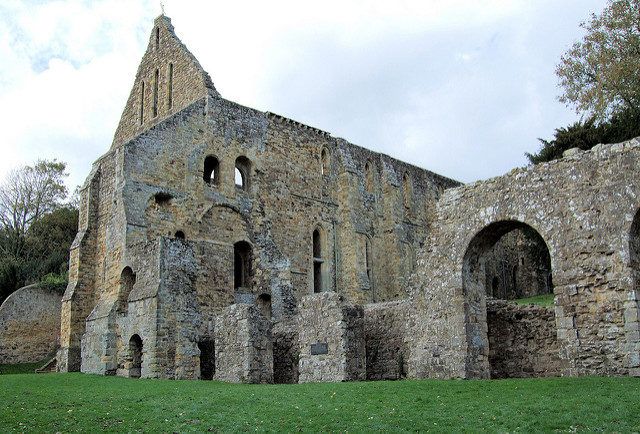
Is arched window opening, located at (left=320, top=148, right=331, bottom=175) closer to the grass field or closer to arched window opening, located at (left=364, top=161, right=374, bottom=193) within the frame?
arched window opening, located at (left=364, top=161, right=374, bottom=193)

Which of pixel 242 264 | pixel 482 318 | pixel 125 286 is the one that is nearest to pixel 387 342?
pixel 482 318

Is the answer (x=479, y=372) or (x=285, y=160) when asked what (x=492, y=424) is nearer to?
(x=479, y=372)

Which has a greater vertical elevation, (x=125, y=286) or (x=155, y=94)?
(x=155, y=94)

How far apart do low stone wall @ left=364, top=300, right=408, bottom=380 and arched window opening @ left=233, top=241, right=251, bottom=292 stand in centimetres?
884

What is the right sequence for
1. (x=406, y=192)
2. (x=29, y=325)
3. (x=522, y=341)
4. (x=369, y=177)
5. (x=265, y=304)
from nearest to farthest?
(x=522, y=341)
(x=265, y=304)
(x=29, y=325)
(x=369, y=177)
(x=406, y=192)

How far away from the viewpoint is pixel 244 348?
17938 millimetres

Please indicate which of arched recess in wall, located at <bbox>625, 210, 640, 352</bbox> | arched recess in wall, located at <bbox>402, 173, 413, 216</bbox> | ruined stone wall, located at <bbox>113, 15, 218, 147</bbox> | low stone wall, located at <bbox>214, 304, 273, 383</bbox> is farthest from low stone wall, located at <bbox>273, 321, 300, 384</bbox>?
arched recess in wall, located at <bbox>402, 173, 413, 216</bbox>

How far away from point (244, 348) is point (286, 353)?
2350mm

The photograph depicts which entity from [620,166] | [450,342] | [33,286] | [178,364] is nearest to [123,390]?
[178,364]

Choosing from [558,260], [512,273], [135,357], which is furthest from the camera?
[512,273]

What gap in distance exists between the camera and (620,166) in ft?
44.8

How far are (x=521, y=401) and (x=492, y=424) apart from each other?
1579mm

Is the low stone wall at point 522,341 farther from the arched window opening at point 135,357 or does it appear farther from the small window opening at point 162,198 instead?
the small window opening at point 162,198

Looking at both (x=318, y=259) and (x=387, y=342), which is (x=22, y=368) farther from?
(x=387, y=342)
